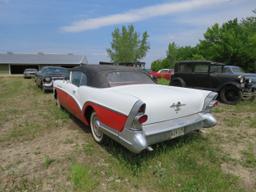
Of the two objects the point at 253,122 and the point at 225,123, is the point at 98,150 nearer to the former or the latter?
the point at 225,123

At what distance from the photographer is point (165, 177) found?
9.39 ft

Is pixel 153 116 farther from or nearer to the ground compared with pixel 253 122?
farther from the ground

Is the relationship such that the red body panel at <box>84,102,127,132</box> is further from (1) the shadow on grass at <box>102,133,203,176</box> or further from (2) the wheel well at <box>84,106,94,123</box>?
(1) the shadow on grass at <box>102,133,203,176</box>

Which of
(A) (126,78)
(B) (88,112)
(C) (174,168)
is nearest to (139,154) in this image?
(C) (174,168)

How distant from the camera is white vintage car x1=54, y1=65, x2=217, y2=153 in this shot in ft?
9.32

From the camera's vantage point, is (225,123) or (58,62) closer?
(225,123)

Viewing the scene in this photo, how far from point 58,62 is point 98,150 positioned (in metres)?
40.5

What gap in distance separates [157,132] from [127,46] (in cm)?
3916

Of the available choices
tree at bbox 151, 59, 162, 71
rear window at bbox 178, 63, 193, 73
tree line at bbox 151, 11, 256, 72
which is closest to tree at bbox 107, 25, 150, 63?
tree at bbox 151, 59, 162, 71

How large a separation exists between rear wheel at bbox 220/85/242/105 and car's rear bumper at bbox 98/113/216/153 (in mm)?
5054

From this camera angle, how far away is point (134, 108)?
9.07ft

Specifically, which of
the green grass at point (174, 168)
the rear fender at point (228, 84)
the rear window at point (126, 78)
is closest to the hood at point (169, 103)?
the rear window at point (126, 78)

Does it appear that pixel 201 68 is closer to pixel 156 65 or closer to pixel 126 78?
pixel 126 78

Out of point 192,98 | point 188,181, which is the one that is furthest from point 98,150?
point 192,98
